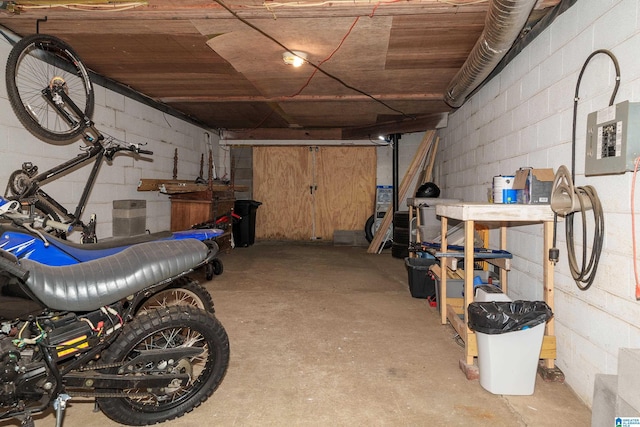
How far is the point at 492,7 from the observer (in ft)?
6.75

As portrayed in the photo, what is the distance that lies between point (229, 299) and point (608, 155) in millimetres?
3140

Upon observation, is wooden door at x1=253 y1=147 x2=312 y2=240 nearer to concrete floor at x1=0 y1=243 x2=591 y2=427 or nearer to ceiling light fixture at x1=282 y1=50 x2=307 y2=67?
concrete floor at x1=0 y1=243 x2=591 y2=427

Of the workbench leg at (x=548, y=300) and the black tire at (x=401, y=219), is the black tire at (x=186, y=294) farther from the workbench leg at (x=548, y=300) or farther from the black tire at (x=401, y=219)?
the black tire at (x=401, y=219)

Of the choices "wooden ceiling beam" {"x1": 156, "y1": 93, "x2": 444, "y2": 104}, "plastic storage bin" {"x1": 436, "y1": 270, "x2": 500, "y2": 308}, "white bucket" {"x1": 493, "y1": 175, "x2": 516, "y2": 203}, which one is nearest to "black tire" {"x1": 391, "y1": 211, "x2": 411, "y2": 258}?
"wooden ceiling beam" {"x1": 156, "y1": 93, "x2": 444, "y2": 104}

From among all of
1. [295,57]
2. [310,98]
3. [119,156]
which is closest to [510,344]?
[295,57]

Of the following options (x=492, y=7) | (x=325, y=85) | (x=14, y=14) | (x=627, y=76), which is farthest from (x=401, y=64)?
(x=14, y=14)

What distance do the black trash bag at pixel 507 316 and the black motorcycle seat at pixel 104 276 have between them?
1478mm

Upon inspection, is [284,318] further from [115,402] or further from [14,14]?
[14,14]

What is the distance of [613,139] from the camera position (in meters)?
1.70

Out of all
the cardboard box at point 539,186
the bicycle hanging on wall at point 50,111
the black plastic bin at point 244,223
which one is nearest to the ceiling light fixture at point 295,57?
the bicycle hanging on wall at point 50,111

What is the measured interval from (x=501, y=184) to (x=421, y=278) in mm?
1414

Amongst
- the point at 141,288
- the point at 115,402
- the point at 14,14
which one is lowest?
the point at 115,402

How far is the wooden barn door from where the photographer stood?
7836mm

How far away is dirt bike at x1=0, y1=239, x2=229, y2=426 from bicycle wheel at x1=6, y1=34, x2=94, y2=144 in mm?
2022
